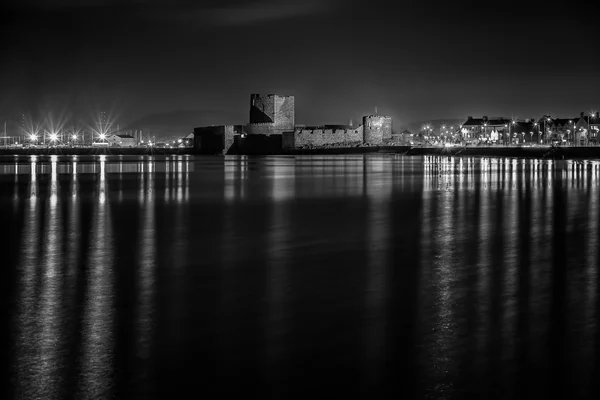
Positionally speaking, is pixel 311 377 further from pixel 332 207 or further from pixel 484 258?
pixel 332 207

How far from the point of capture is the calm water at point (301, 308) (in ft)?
11.6

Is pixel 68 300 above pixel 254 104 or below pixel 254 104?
below

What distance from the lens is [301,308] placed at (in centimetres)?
491

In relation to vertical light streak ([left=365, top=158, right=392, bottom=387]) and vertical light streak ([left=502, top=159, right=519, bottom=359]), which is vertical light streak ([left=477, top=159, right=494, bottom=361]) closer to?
vertical light streak ([left=502, top=159, right=519, bottom=359])

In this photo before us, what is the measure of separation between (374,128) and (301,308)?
65894 mm

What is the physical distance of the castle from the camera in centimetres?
6519

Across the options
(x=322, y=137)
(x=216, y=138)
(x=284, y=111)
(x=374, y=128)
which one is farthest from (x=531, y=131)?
(x=216, y=138)

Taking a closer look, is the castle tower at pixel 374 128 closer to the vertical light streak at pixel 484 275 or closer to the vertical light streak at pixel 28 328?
the vertical light streak at pixel 484 275

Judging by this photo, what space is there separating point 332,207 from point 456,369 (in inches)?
363

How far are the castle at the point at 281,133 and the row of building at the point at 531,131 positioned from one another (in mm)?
15703

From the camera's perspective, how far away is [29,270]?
6398 mm

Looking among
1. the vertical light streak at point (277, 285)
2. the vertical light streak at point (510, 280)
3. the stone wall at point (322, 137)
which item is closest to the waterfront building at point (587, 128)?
the stone wall at point (322, 137)

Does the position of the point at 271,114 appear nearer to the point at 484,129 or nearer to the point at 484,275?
the point at 484,129

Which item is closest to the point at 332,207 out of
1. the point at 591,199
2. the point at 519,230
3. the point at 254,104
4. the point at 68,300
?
the point at 519,230
